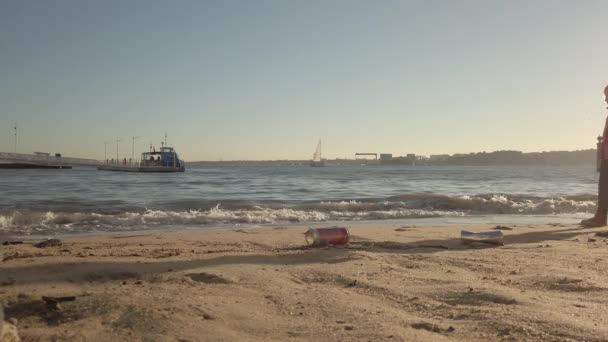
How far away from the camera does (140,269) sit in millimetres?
4047

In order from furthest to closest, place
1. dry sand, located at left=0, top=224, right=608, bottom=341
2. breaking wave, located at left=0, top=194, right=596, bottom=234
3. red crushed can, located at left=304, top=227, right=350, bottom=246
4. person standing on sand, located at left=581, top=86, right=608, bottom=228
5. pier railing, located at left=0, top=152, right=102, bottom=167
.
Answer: pier railing, located at left=0, top=152, right=102, bottom=167 → breaking wave, located at left=0, top=194, right=596, bottom=234 → person standing on sand, located at left=581, top=86, right=608, bottom=228 → red crushed can, located at left=304, top=227, right=350, bottom=246 → dry sand, located at left=0, top=224, right=608, bottom=341

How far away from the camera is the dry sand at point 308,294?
8.35 feet

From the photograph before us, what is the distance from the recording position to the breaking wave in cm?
1034

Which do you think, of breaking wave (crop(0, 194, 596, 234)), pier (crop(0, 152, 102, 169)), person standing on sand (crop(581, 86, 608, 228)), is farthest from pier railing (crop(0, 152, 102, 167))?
person standing on sand (crop(581, 86, 608, 228))

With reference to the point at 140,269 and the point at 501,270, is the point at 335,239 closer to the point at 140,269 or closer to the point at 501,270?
the point at 501,270

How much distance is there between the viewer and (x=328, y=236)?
5.99 meters

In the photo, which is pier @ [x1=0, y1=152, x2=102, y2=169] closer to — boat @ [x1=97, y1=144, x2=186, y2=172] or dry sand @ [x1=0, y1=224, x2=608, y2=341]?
boat @ [x1=97, y1=144, x2=186, y2=172]

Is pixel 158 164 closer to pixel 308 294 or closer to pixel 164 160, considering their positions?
pixel 164 160

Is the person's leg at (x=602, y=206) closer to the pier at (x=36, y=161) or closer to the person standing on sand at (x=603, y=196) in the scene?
the person standing on sand at (x=603, y=196)

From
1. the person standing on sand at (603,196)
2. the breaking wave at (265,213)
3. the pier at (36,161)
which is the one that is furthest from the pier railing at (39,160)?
the person standing on sand at (603,196)

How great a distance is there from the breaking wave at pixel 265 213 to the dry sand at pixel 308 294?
5.22 m

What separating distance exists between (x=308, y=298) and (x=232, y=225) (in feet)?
25.0

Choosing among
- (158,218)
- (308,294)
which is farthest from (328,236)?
(158,218)

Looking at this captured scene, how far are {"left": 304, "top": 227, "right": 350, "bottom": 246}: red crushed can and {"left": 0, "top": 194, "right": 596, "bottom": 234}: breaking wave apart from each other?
→ 538cm
